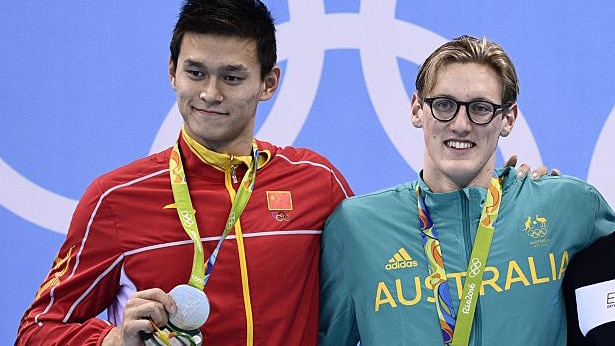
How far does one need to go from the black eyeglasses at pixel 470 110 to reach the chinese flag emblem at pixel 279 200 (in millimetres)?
473

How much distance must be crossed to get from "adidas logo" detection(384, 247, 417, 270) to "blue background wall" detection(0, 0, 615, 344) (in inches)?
47.9

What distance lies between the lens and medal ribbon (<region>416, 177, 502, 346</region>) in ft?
9.55

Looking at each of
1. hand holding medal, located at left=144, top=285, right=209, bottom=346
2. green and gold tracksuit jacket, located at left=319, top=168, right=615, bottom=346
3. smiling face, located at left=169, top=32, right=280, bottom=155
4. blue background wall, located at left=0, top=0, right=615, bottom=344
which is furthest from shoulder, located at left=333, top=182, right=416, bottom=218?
blue background wall, located at left=0, top=0, right=615, bottom=344

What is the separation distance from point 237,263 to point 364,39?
156 centimetres

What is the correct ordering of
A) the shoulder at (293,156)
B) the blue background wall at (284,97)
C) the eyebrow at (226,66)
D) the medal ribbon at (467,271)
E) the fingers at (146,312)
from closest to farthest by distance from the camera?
the fingers at (146,312)
the medal ribbon at (467,271)
the eyebrow at (226,66)
the shoulder at (293,156)
the blue background wall at (284,97)

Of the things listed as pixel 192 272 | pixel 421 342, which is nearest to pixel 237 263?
pixel 192 272

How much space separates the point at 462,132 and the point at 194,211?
2.49 ft

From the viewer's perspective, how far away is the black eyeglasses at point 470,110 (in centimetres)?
302

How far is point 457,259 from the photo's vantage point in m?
3.00

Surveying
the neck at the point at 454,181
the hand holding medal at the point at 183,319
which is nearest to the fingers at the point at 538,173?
the neck at the point at 454,181

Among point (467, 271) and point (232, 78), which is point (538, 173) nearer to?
point (467, 271)

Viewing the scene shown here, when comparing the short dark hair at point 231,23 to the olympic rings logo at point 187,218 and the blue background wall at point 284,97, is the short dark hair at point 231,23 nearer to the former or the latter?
the olympic rings logo at point 187,218

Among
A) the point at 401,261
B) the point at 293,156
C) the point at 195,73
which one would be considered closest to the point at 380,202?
the point at 401,261

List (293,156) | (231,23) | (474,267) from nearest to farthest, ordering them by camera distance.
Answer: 1. (474,267)
2. (231,23)
3. (293,156)
